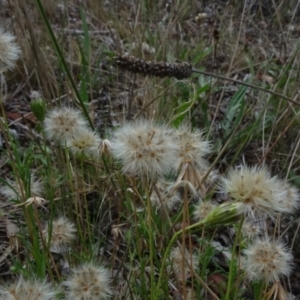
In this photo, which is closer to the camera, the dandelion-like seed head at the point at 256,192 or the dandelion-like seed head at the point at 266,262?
the dandelion-like seed head at the point at 256,192

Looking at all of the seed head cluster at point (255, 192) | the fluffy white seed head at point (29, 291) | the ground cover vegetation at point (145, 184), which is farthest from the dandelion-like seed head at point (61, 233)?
the seed head cluster at point (255, 192)

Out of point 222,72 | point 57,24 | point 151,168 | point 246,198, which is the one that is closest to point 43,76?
point 151,168

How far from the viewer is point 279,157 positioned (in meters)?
2.23

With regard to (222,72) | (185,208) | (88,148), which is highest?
(185,208)

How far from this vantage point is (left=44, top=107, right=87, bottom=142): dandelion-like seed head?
4.88 ft

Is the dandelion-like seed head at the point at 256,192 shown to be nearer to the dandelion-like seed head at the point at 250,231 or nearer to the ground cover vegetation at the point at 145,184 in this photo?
the ground cover vegetation at the point at 145,184

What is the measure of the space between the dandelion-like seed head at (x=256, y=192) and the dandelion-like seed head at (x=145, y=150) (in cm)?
14

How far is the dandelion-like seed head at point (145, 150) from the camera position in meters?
1.11

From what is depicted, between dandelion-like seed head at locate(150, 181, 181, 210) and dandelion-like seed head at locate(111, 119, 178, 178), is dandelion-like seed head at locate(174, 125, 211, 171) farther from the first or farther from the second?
dandelion-like seed head at locate(150, 181, 181, 210)

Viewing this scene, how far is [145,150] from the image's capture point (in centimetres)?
112

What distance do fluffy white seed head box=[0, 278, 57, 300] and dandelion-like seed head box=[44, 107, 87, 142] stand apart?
1.36ft

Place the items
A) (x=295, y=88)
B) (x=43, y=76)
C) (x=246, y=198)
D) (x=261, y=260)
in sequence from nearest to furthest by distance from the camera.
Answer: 1. (x=246, y=198)
2. (x=261, y=260)
3. (x=43, y=76)
4. (x=295, y=88)

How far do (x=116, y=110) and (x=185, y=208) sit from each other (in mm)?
1488

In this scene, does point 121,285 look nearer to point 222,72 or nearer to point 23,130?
point 23,130
